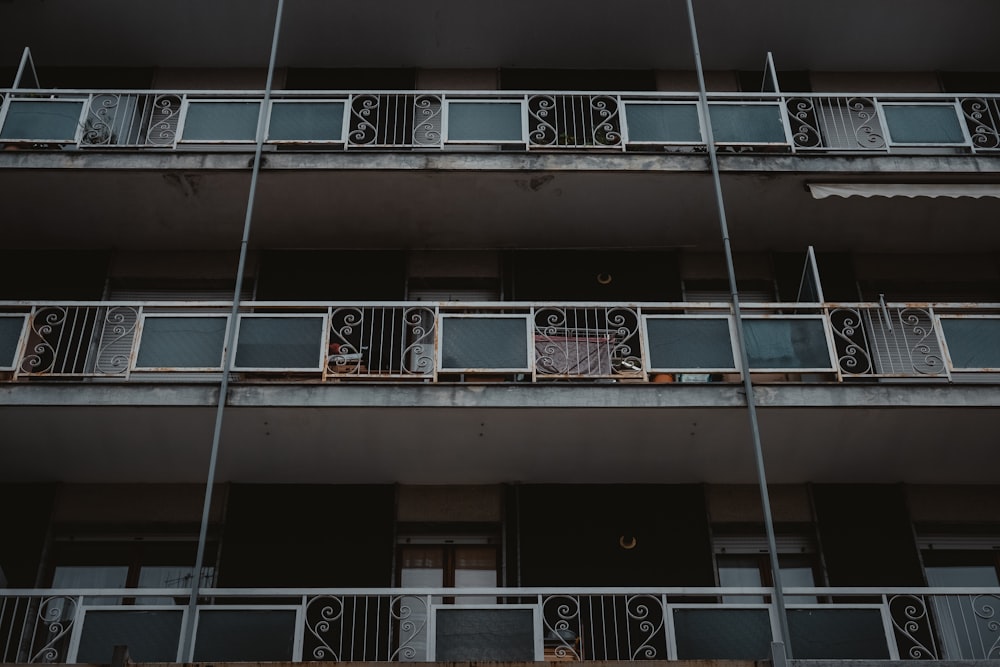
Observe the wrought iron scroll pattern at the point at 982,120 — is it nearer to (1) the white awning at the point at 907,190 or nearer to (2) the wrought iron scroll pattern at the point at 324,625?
(1) the white awning at the point at 907,190

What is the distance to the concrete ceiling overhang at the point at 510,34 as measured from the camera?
14.3 meters

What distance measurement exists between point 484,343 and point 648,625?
327cm

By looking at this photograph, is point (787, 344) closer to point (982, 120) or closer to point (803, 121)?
point (803, 121)

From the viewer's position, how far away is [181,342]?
36.0 ft

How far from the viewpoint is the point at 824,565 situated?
11289 millimetres

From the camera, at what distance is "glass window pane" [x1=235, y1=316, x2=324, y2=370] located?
→ 427 inches

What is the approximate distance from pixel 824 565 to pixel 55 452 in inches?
329

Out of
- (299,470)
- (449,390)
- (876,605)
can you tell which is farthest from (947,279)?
(299,470)

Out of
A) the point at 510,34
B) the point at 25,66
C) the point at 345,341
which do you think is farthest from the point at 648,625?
the point at 25,66

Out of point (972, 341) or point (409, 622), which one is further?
point (972, 341)

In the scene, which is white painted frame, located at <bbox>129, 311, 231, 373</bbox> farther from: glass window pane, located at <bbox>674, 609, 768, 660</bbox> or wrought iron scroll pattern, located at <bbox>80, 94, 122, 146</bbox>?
glass window pane, located at <bbox>674, 609, 768, 660</bbox>

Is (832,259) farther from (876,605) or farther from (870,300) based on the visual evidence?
(876,605)

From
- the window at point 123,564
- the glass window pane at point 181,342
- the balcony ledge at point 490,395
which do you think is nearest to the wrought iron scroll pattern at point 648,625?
the balcony ledge at point 490,395

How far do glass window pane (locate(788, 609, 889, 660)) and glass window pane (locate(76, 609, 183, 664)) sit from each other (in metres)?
5.53
